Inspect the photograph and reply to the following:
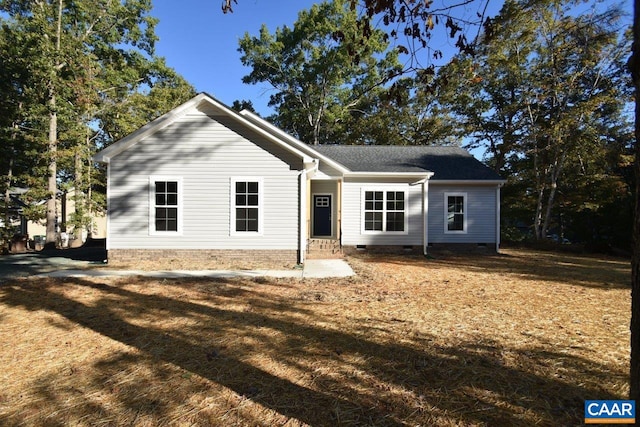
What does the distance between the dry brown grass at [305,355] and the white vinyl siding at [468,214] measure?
7.15m

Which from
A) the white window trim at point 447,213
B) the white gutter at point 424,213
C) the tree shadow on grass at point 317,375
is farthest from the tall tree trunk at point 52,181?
the white window trim at point 447,213

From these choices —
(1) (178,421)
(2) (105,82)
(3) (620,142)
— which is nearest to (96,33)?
(2) (105,82)

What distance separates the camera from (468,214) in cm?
1433

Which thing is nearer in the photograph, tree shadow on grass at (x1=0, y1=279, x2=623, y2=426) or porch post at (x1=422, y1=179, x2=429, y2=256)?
tree shadow on grass at (x1=0, y1=279, x2=623, y2=426)

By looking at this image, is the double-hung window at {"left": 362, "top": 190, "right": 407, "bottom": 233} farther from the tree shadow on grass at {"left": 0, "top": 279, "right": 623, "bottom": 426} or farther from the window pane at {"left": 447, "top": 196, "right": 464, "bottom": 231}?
the tree shadow on grass at {"left": 0, "top": 279, "right": 623, "bottom": 426}

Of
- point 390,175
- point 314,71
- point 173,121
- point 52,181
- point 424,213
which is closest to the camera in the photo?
point 173,121

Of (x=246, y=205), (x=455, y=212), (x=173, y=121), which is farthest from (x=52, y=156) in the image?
(x=455, y=212)

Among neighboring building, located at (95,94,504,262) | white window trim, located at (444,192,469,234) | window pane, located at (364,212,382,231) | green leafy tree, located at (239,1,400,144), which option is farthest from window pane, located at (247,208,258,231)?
green leafy tree, located at (239,1,400,144)

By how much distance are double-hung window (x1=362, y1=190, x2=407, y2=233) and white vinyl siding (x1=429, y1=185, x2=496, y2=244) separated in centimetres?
175

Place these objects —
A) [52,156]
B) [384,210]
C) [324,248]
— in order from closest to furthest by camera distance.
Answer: [324,248] < [384,210] < [52,156]

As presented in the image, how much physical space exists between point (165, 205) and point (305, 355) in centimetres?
815

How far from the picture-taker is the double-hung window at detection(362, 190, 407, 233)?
1348cm

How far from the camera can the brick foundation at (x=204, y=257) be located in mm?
10055

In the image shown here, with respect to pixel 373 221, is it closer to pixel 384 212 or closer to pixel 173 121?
pixel 384 212
